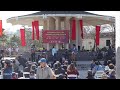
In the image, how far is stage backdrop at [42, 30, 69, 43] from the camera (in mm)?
→ 16984

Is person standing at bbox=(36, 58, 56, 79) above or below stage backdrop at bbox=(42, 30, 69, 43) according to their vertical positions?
below

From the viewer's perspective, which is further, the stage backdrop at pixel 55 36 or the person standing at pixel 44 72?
the stage backdrop at pixel 55 36

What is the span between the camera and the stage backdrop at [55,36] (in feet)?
55.7

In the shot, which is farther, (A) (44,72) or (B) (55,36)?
(B) (55,36)

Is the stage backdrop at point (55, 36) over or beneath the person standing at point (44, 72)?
over

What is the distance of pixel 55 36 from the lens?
56.2ft

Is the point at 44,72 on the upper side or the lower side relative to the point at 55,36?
lower

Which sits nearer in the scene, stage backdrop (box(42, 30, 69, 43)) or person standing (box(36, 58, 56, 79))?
person standing (box(36, 58, 56, 79))
